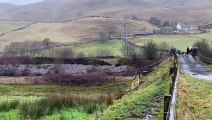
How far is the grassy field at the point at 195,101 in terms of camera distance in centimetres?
1844

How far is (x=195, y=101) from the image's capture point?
845 inches

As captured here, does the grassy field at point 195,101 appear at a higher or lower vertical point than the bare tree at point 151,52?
higher

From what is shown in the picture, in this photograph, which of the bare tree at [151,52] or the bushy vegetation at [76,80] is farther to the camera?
the bare tree at [151,52]

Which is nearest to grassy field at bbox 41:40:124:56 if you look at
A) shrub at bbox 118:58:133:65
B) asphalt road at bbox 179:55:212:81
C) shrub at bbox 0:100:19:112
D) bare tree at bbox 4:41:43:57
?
bare tree at bbox 4:41:43:57

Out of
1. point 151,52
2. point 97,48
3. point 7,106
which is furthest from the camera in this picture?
point 97,48

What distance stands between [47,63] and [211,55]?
36702 mm

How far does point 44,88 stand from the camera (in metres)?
64.7

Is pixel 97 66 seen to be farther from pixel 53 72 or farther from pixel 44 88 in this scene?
pixel 44 88

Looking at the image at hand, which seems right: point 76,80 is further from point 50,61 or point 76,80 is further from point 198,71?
point 198,71

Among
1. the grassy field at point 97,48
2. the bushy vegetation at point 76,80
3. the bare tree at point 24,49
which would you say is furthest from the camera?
the bare tree at point 24,49

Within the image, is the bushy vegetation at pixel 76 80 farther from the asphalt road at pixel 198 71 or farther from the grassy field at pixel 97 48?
the grassy field at pixel 97 48

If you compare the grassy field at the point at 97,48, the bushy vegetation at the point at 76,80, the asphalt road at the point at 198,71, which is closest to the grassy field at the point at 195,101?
the asphalt road at the point at 198,71

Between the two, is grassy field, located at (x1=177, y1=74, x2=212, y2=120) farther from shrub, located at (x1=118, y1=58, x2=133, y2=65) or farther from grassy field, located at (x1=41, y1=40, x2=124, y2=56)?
grassy field, located at (x1=41, y1=40, x2=124, y2=56)

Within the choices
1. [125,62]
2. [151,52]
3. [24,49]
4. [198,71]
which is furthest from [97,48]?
[198,71]
